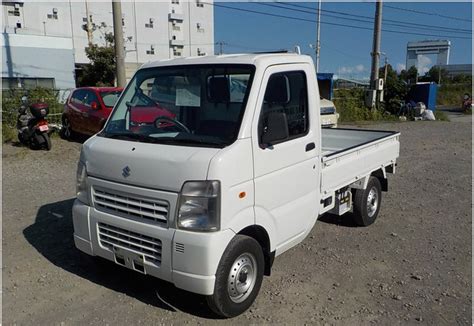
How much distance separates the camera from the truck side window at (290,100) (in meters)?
3.44

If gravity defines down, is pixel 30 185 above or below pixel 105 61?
below

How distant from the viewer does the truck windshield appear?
3.27 meters

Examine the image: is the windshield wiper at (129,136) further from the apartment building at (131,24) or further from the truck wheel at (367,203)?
the apartment building at (131,24)

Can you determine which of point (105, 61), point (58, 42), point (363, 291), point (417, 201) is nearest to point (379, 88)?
point (417, 201)

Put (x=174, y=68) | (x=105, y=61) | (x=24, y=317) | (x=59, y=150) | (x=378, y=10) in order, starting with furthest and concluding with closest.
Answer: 1. (x=105, y=61)
2. (x=378, y=10)
3. (x=59, y=150)
4. (x=174, y=68)
5. (x=24, y=317)

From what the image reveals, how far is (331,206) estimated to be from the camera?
179 inches

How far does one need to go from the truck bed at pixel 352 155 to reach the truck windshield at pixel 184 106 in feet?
4.38

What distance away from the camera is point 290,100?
372 centimetres

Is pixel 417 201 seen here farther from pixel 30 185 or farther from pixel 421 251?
pixel 30 185

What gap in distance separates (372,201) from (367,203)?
21 cm

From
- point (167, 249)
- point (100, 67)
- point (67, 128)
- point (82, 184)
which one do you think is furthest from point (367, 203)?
point (100, 67)

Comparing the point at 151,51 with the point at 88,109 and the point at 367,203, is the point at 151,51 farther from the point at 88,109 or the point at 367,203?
the point at 367,203

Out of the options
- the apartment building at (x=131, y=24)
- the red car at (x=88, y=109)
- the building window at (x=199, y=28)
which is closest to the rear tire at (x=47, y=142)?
the red car at (x=88, y=109)

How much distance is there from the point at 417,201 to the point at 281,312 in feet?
13.9
